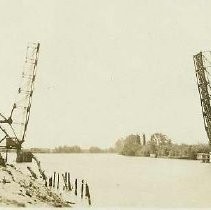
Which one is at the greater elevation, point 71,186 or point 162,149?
point 162,149

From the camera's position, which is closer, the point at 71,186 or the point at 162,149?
the point at 71,186

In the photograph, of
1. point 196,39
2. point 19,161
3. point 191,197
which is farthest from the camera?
point 19,161

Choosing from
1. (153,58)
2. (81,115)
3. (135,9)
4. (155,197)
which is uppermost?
(135,9)

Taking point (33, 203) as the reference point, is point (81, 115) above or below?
above

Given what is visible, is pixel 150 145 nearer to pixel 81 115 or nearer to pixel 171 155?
pixel 171 155

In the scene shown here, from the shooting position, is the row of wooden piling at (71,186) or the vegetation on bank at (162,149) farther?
the vegetation on bank at (162,149)

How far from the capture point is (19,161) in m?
29.0

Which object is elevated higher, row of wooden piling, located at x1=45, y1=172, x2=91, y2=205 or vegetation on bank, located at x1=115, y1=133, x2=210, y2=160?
vegetation on bank, located at x1=115, y1=133, x2=210, y2=160

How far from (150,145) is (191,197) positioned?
39363 millimetres

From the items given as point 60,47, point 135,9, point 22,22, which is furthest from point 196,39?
point 22,22

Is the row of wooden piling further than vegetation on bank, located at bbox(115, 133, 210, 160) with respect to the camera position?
No

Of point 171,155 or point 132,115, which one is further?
point 171,155

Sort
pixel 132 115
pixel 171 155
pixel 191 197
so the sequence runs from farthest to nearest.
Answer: pixel 171 155, pixel 132 115, pixel 191 197

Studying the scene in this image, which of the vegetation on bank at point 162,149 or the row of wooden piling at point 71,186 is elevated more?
the vegetation on bank at point 162,149
